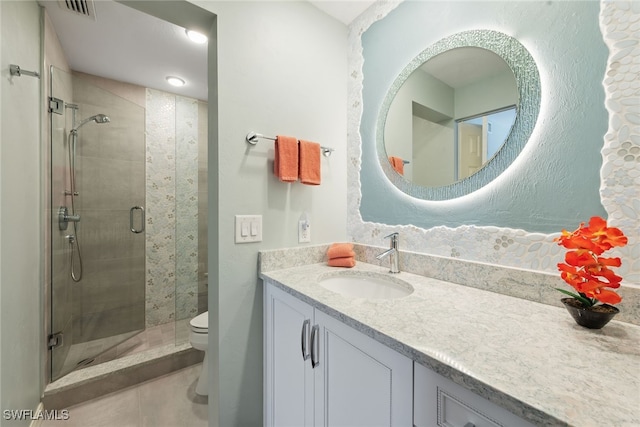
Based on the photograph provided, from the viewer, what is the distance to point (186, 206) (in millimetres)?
2535

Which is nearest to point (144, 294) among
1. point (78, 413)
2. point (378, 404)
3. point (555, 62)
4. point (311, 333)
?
point (78, 413)

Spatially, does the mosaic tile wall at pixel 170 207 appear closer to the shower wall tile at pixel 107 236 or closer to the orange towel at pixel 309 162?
the shower wall tile at pixel 107 236

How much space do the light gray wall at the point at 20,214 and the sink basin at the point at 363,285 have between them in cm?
143

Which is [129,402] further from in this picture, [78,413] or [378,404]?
[378,404]

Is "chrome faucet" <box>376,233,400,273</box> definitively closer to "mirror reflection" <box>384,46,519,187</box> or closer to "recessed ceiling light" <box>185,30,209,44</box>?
"mirror reflection" <box>384,46,519,187</box>

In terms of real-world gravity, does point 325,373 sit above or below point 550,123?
below

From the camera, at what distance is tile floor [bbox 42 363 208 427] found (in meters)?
1.48

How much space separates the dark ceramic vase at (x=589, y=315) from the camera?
0.65 m

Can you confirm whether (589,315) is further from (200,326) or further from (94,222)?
(94,222)

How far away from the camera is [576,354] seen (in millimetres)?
559

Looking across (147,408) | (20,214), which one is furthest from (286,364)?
(20,214)

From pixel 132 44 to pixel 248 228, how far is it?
5.50 feet

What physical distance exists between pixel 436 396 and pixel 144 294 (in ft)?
8.79

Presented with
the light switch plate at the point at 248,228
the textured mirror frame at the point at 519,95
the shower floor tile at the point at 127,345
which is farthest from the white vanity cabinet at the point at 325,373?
the shower floor tile at the point at 127,345
